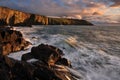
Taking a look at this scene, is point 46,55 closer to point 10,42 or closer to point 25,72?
point 25,72

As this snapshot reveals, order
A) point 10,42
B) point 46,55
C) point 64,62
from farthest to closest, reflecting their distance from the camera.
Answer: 1. point 10,42
2. point 64,62
3. point 46,55

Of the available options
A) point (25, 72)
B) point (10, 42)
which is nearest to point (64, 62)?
point (25, 72)

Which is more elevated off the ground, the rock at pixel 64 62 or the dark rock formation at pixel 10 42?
the dark rock formation at pixel 10 42

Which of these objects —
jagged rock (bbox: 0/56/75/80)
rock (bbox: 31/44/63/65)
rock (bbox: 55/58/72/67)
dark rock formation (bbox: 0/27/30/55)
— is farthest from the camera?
dark rock formation (bbox: 0/27/30/55)

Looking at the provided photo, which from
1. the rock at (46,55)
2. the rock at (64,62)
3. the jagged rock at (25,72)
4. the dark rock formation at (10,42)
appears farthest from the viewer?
the dark rock formation at (10,42)

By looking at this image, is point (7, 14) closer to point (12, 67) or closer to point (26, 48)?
point (26, 48)

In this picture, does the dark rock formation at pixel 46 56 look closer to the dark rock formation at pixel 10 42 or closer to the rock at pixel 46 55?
the rock at pixel 46 55

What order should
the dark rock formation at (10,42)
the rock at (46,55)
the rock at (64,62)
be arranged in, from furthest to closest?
1. the dark rock formation at (10,42)
2. the rock at (64,62)
3. the rock at (46,55)

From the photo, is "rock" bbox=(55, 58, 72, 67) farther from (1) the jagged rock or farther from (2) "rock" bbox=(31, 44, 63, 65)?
(1) the jagged rock

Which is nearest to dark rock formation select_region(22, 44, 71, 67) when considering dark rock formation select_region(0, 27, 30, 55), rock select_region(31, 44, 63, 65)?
rock select_region(31, 44, 63, 65)

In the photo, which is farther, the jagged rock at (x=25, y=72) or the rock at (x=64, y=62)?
the rock at (x=64, y=62)

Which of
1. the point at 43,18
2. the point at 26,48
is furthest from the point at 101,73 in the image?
the point at 43,18

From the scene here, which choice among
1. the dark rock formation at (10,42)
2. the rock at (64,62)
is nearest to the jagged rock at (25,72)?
the rock at (64,62)

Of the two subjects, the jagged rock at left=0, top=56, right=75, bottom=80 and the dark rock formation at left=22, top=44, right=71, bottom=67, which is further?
the dark rock formation at left=22, top=44, right=71, bottom=67
